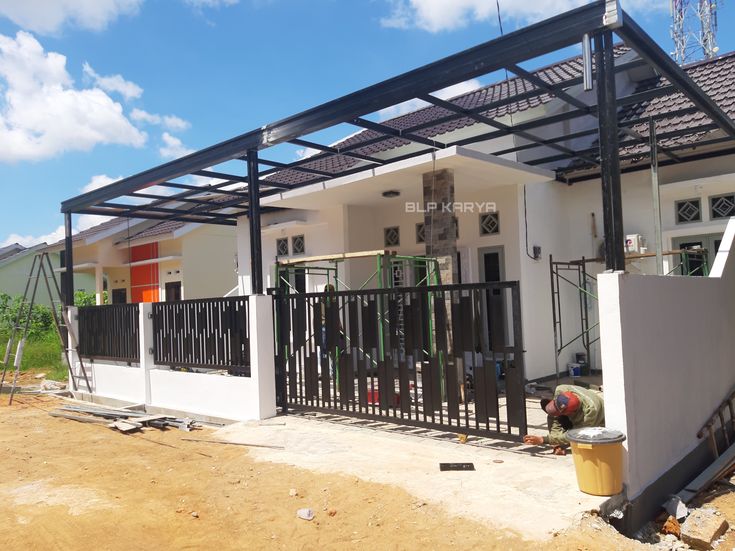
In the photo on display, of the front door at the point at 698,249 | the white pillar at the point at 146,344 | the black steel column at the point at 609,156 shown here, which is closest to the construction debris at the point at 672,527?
the black steel column at the point at 609,156

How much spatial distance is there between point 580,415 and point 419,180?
5210mm

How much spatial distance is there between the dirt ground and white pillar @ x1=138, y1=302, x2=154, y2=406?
2898 mm

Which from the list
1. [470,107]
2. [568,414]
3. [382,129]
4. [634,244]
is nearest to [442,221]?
[382,129]

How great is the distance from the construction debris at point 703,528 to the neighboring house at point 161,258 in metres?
15.0

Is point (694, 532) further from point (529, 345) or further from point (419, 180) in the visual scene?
point (419, 180)

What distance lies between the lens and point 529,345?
1032 cm

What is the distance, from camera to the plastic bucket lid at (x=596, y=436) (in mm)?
4512

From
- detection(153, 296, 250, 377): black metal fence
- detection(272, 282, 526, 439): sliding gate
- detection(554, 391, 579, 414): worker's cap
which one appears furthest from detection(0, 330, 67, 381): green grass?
detection(554, 391, 579, 414): worker's cap

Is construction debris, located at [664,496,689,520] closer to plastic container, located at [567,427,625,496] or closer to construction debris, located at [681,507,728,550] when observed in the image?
construction debris, located at [681,507,728,550]

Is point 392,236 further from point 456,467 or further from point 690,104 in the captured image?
point 456,467

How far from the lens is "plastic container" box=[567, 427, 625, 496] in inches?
178

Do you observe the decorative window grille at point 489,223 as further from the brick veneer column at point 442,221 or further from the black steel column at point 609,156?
the black steel column at point 609,156

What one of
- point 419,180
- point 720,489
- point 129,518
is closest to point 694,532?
point 720,489

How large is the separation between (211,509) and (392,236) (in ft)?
26.7
